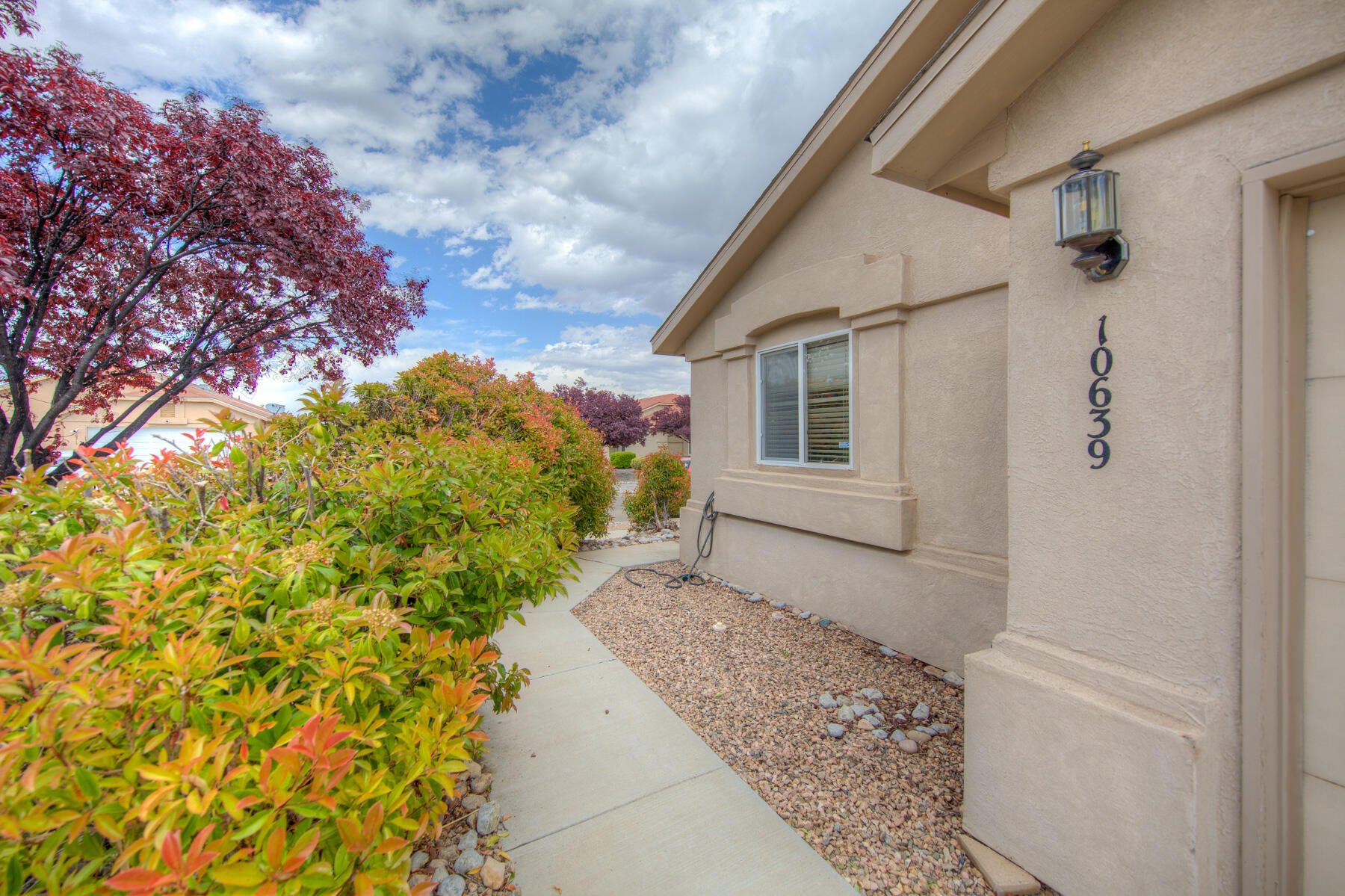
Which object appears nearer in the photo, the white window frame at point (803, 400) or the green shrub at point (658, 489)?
the white window frame at point (803, 400)

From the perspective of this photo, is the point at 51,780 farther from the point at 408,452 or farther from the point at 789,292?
the point at 789,292

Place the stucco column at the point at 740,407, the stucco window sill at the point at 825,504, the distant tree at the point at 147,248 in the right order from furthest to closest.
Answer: the stucco column at the point at 740,407 → the distant tree at the point at 147,248 → the stucco window sill at the point at 825,504

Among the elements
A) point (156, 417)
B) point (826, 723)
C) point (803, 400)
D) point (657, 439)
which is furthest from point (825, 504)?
point (657, 439)

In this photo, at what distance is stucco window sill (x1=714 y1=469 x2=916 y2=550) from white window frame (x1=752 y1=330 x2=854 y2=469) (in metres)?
0.12

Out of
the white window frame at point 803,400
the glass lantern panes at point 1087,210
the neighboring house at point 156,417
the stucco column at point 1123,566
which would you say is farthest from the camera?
the neighboring house at point 156,417

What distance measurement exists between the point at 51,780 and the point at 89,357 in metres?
8.28

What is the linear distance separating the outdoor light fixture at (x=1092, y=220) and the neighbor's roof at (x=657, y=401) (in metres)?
48.0

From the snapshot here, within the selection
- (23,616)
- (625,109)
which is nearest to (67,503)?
(23,616)

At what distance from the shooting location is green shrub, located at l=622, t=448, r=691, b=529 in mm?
10781

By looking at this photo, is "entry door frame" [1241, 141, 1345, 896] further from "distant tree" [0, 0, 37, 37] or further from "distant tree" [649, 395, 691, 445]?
"distant tree" [649, 395, 691, 445]

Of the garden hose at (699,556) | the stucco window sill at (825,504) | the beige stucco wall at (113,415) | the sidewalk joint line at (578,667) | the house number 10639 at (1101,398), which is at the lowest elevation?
the sidewalk joint line at (578,667)

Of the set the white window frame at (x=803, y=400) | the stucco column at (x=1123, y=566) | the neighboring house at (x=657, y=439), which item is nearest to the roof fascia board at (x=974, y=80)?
the stucco column at (x=1123, y=566)

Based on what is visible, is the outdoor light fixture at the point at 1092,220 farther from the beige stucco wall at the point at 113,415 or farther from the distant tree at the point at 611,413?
the distant tree at the point at 611,413

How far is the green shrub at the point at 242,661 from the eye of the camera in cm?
108
